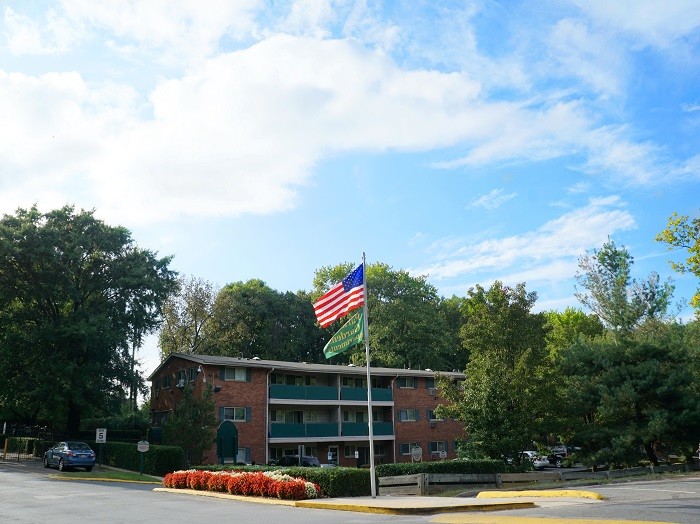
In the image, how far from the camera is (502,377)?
1342 inches

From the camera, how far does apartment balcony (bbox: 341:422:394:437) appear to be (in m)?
49.0

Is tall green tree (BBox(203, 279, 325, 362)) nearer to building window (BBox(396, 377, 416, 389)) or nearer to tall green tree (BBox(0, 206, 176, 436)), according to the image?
tall green tree (BBox(0, 206, 176, 436))

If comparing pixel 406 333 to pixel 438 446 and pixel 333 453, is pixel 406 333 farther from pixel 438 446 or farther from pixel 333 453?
pixel 333 453

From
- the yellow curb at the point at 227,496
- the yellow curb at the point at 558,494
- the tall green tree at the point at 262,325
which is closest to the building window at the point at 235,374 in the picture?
the yellow curb at the point at 227,496

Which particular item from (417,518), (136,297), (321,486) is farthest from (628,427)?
(136,297)

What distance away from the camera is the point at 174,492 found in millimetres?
25750

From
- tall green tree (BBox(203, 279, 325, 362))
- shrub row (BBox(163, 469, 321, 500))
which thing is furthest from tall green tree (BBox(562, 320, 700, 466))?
tall green tree (BBox(203, 279, 325, 362))

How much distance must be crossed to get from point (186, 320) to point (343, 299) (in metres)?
46.2

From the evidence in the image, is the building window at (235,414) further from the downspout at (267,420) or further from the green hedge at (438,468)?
the green hedge at (438,468)

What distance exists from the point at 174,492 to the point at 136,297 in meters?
26.9

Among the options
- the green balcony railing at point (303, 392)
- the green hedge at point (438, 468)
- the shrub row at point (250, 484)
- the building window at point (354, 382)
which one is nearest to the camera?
the shrub row at point (250, 484)

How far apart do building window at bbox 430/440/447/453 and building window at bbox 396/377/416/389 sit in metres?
5.33

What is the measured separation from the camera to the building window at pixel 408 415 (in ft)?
173

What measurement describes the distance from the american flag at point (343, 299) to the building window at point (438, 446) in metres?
35.0
